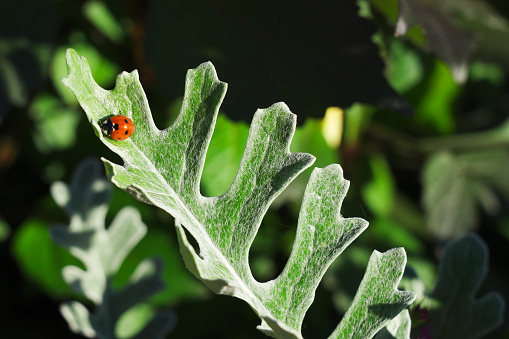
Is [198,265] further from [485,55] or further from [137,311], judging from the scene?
[485,55]

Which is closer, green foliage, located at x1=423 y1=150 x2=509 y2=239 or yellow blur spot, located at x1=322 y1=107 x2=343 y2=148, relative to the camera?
yellow blur spot, located at x1=322 y1=107 x2=343 y2=148

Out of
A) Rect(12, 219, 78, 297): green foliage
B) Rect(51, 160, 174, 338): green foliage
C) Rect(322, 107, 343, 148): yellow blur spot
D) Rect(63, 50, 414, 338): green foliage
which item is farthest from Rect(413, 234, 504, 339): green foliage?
Rect(12, 219, 78, 297): green foliage

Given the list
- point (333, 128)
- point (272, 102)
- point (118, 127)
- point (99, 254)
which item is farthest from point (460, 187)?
point (118, 127)

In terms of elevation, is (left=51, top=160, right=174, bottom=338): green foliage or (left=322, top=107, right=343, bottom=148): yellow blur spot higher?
(left=322, top=107, right=343, bottom=148): yellow blur spot

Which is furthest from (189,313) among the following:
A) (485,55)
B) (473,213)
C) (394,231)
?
(485,55)

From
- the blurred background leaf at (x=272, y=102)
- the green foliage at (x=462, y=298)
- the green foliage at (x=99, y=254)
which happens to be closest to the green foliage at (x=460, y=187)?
the blurred background leaf at (x=272, y=102)

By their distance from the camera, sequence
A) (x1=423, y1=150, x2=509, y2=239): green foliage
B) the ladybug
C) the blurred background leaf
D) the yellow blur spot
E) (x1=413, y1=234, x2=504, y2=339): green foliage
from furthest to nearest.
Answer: (x1=423, y1=150, x2=509, y2=239): green foliage
the yellow blur spot
the blurred background leaf
(x1=413, y1=234, x2=504, y2=339): green foliage
the ladybug

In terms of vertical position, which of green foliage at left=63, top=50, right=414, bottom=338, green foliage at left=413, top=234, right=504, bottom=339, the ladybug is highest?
the ladybug

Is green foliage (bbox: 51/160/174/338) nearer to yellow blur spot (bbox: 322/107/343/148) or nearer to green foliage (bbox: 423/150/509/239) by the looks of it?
yellow blur spot (bbox: 322/107/343/148)
